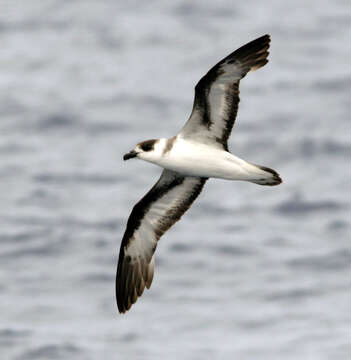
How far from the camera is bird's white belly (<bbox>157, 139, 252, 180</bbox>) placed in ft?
53.5

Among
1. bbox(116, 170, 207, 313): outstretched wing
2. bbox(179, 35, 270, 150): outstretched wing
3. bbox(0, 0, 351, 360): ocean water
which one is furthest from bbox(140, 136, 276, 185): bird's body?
bbox(0, 0, 351, 360): ocean water

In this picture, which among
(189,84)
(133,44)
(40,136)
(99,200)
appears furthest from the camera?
(133,44)

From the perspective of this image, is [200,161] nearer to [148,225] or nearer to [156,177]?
[148,225]

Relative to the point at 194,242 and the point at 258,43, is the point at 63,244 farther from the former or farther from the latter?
the point at 258,43

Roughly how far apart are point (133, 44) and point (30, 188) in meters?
21.7

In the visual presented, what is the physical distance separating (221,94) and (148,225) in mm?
2869

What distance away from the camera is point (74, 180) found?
50.3 m

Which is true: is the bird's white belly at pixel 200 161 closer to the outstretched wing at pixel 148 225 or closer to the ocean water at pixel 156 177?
the outstretched wing at pixel 148 225

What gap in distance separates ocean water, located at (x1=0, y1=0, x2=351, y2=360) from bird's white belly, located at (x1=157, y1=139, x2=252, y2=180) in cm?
1658

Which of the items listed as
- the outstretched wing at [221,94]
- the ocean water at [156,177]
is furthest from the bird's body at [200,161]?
the ocean water at [156,177]

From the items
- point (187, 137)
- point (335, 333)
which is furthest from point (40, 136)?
point (187, 137)

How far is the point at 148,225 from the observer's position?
18062 mm

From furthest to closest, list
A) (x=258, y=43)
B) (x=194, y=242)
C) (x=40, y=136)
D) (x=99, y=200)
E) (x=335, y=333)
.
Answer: (x=40, y=136), (x=99, y=200), (x=194, y=242), (x=335, y=333), (x=258, y=43)

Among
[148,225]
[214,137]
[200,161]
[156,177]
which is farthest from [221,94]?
[156,177]
